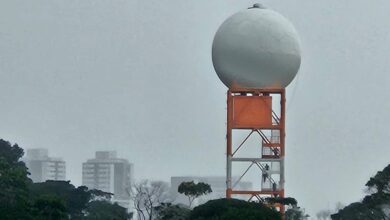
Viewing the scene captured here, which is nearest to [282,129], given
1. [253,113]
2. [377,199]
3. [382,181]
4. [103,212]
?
[253,113]

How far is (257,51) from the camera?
106 metres

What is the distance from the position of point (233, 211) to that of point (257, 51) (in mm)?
13277

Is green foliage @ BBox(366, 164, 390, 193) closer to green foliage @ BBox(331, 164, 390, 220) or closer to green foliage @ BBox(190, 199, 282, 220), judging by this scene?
green foliage @ BBox(331, 164, 390, 220)

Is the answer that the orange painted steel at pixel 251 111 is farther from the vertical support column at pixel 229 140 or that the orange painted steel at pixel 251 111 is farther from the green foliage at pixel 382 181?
the green foliage at pixel 382 181

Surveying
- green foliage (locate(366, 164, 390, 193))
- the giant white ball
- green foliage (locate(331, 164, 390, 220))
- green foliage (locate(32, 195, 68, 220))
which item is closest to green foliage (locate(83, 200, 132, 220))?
green foliage (locate(32, 195, 68, 220))

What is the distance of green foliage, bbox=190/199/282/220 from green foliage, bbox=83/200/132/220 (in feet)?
71.7

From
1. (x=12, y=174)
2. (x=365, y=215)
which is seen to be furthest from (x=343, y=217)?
(x=12, y=174)

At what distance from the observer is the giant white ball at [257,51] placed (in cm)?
10606

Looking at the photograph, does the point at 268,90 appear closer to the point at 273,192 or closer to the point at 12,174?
the point at 273,192

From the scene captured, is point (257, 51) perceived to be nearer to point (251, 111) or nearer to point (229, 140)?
point (251, 111)

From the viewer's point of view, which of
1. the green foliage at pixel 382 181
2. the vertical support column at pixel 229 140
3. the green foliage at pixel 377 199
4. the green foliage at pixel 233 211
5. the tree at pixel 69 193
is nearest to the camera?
the green foliage at pixel 233 211

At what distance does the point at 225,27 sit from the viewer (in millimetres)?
107812

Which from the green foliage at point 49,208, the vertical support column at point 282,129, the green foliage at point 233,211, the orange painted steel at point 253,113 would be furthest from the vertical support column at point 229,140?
the green foliage at point 49,208

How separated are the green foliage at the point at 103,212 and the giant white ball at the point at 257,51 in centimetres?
2229
